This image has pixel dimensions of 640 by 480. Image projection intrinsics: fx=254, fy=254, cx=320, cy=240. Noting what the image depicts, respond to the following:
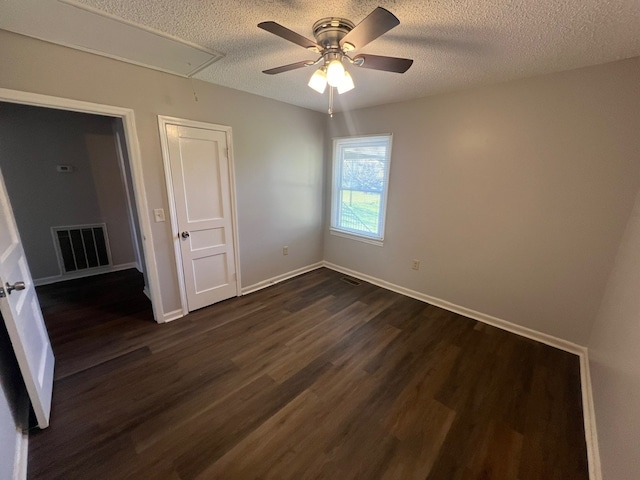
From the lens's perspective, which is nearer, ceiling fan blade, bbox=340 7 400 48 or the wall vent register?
ceiling fan blade, bbox=340 7 400 48

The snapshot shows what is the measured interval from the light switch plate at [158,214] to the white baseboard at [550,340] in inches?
99.2

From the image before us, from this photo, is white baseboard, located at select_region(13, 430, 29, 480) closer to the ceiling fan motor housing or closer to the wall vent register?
Answer: the ceiling fan motor housing

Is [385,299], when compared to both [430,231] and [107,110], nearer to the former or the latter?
[430,231]

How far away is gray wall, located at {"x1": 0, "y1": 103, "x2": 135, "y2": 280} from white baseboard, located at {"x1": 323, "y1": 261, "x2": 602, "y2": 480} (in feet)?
11.7

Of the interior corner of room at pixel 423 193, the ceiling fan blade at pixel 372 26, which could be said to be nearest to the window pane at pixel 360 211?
the interior corner of room at pixel 423 193

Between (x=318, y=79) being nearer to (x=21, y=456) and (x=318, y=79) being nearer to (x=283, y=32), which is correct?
(x=283, y=32)

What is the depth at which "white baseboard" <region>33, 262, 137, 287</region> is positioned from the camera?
339 centimetres

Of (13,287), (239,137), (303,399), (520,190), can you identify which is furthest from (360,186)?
(13,287)

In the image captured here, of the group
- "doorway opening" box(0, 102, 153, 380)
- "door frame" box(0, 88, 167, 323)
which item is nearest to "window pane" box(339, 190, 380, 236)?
"door frame" box(0, 88, 167, 323)

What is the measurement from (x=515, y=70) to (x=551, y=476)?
108 inches

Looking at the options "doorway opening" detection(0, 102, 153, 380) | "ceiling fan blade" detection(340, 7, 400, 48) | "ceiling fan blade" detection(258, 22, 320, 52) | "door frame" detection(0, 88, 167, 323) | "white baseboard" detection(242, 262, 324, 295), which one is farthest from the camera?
"white baseboard" detection(242, 262, 324, 295)

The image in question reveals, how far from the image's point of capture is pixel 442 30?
152 cm

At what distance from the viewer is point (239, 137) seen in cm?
285

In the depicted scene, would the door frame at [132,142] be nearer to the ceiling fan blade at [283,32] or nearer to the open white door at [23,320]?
the open white door at [23,320]
